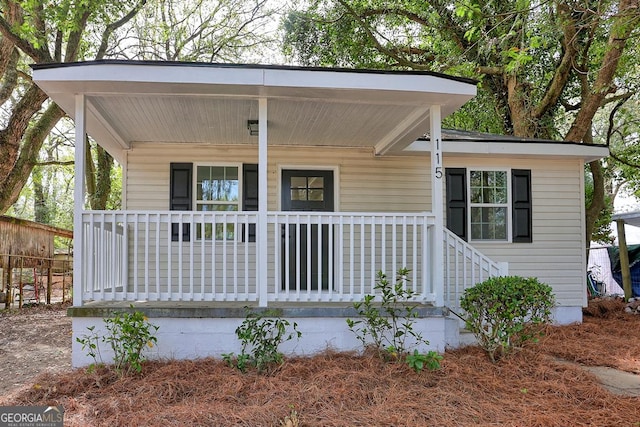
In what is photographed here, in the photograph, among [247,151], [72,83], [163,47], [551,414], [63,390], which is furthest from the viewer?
[163,47]

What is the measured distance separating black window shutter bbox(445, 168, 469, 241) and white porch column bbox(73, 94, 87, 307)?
4838 millimetres

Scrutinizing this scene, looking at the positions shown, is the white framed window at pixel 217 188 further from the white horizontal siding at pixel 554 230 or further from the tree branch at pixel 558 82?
the tree branch at pixel 558 82

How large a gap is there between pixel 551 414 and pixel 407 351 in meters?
1.44

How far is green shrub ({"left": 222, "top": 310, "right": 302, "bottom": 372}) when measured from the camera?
421 centimetres

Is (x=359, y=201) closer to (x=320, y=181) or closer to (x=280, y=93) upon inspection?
(x=320, y=181)

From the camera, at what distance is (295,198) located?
22.3ft

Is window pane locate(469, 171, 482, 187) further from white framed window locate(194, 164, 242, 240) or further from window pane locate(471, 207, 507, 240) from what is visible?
white framed window locate(194, 164, 242, 240)

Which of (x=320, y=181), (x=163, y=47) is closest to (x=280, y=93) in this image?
(x=320, y=181)

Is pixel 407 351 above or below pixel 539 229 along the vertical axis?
below

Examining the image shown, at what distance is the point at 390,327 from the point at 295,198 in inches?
113

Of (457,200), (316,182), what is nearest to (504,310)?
(457,200)

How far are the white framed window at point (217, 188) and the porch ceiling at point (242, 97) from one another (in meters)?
0.82

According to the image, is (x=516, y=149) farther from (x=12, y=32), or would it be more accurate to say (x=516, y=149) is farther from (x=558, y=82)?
(x=12, y=32)

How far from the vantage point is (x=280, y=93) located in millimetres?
4559
